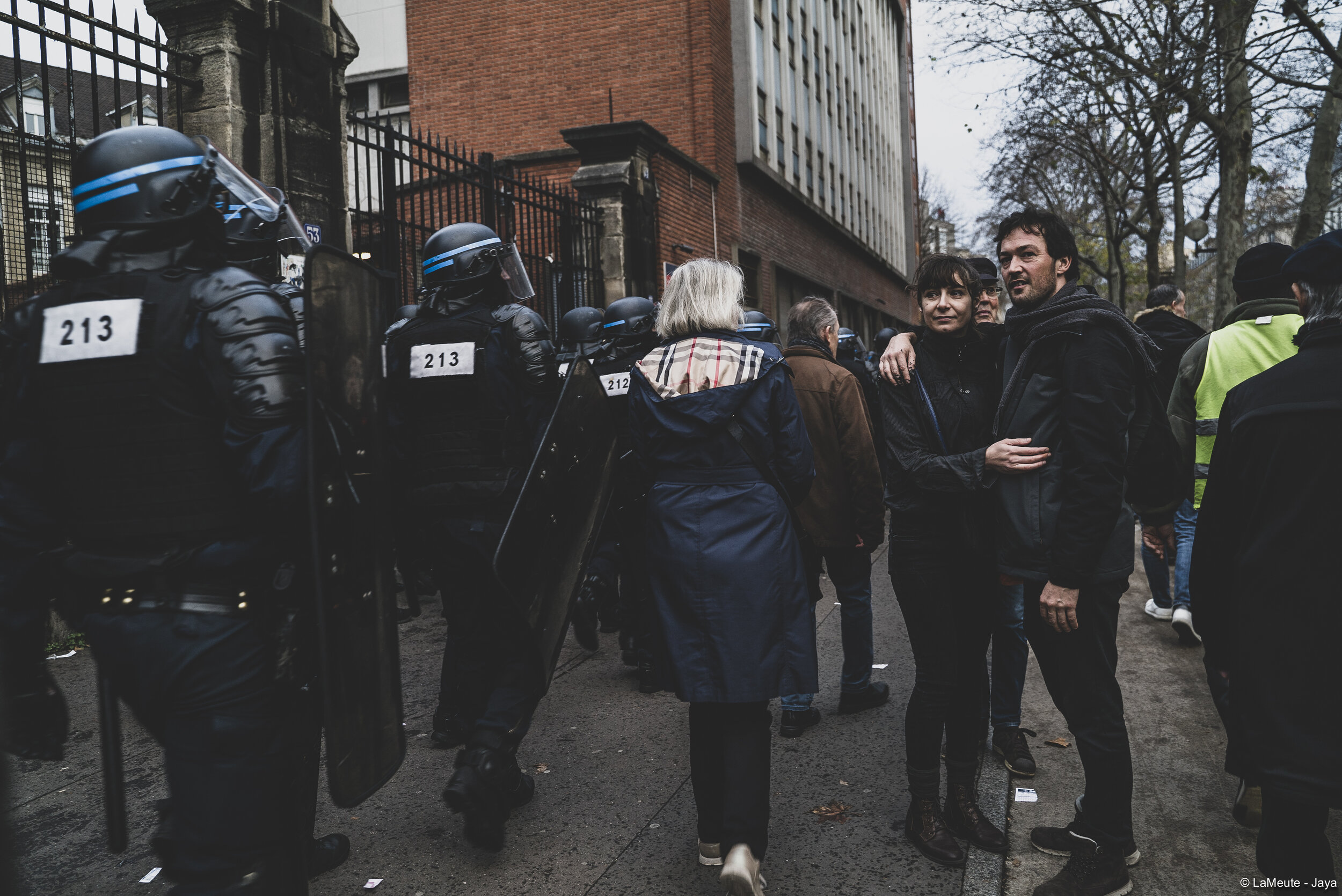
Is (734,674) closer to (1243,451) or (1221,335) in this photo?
(1243,451)

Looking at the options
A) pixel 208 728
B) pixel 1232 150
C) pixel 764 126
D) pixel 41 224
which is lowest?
pixel 208 728

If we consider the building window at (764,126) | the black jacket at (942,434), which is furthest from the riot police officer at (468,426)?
the building window at (764,126)

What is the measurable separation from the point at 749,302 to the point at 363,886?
52.0 feet

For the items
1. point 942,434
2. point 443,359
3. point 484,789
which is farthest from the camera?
point 443,359

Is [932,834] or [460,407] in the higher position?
[460,407]

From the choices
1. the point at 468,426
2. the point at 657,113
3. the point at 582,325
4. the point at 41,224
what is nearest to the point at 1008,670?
the point at 468,426

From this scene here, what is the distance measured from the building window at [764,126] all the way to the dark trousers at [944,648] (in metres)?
17.3

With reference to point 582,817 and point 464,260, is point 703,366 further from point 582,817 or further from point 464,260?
point 582,817

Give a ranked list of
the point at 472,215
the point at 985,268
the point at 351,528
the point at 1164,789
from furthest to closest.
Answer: the point at 472,215 < the point at 985,268 < the point at 1164,789 < the point at 351,528

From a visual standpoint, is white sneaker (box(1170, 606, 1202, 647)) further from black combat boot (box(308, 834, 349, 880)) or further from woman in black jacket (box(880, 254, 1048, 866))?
black combat boot (box(308, 834, 349, 880))

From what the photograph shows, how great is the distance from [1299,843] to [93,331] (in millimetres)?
3097

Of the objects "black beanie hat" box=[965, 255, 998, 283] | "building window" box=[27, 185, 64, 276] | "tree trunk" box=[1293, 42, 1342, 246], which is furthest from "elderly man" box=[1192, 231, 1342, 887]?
"tree trunk" box=[1293, 42, 1342, 246]

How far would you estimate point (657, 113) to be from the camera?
16375mm

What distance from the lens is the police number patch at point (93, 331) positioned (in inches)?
81.8
